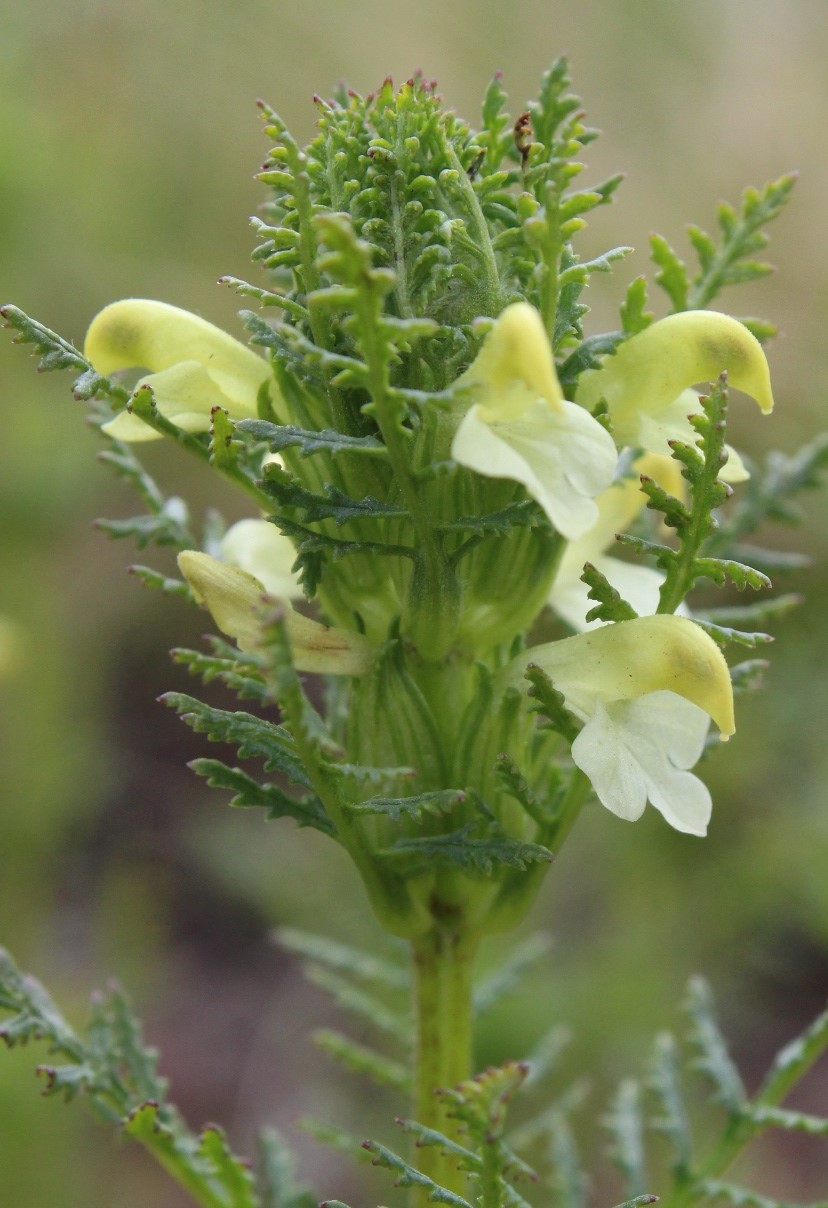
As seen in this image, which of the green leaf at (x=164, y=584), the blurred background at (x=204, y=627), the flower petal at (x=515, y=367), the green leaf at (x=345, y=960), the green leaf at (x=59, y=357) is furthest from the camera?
the blurred background at (x=204, y=627)

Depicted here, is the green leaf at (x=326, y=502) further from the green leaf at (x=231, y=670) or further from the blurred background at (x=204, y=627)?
the blurred background at (x=204, y=627)

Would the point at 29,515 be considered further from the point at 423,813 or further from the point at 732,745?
the point at 423,813

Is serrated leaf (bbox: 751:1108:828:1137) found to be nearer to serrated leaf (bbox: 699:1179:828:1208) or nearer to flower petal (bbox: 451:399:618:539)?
serrated leaf (bbox: 699:1179:828:1208)

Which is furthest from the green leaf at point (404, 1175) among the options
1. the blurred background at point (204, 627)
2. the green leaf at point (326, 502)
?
Answer: the blurred background at point (204, 627)

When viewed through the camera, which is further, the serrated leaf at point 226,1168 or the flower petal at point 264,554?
the flower petal at point 264,554

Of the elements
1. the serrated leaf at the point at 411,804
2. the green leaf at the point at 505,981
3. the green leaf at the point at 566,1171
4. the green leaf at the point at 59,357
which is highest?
the green leaf at the point at 59,357
